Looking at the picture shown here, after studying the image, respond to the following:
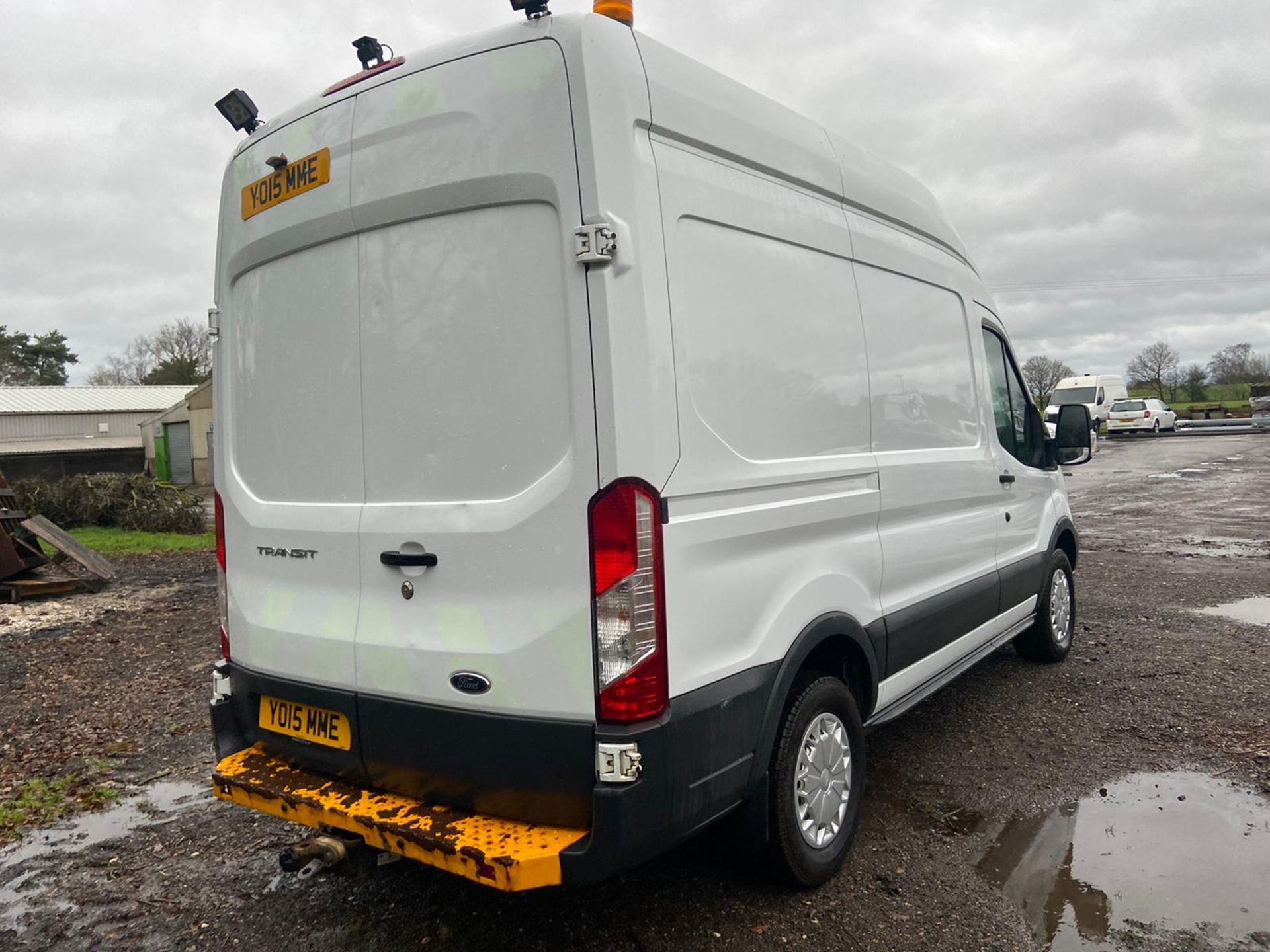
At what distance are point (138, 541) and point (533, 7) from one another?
14616 mm

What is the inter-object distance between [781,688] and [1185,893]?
167 centimetres

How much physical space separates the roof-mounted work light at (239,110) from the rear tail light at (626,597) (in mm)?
2237

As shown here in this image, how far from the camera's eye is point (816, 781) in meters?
3.26

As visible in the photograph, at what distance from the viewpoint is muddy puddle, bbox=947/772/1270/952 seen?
9.87 ft

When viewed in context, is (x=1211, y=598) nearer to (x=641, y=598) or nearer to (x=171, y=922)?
(x=641, y=598)

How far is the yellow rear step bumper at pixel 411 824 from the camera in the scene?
2.46 metres

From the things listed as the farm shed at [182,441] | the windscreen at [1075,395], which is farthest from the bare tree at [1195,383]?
the farm shed at [182,441]

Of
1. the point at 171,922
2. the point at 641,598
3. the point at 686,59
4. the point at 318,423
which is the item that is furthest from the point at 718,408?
the point at 171,922

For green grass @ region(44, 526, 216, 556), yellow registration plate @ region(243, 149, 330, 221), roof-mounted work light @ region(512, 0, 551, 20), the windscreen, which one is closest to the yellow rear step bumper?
yellow registration plate @ region(243, 149, 330, 221)

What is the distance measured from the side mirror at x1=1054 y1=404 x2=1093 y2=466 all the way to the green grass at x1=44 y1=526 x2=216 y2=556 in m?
11.3

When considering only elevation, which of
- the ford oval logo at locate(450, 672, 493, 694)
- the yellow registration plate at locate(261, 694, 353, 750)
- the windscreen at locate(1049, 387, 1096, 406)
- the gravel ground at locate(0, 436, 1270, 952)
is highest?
the windscreen at locate(1049, 387, 1096, 406)

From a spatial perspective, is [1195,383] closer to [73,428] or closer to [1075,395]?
→ [1075,395]

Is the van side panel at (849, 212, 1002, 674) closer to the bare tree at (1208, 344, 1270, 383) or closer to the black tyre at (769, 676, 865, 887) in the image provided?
the black tyre at (769, 676, 865, 887)

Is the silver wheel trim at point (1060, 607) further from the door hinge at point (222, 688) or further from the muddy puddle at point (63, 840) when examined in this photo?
the muddy puddle at point (63, 840)
